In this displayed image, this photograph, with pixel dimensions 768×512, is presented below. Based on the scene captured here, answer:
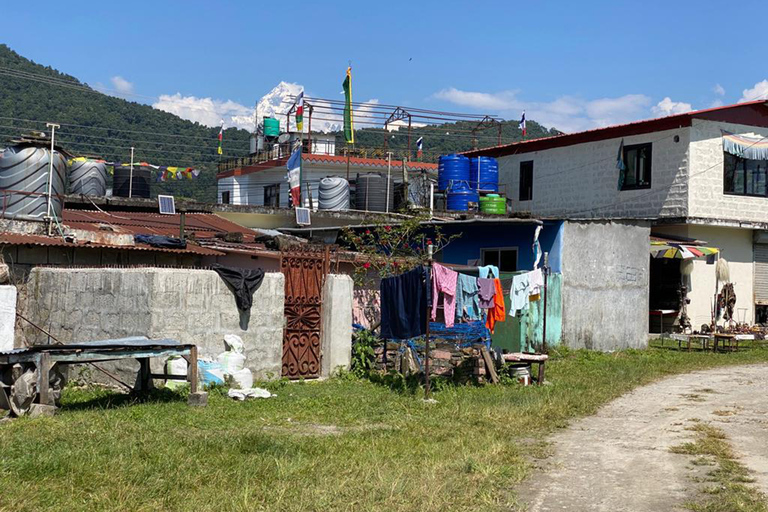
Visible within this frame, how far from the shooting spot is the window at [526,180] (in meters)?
29.5

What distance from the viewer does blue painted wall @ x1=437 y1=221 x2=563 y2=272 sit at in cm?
1972

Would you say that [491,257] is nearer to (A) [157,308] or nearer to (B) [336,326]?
(B) [336,326]

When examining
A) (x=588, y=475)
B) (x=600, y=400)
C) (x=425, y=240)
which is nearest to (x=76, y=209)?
(x=425, y=240)

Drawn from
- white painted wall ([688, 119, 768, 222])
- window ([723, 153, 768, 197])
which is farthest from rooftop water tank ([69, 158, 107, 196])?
window ([723, 153, 768, 197])

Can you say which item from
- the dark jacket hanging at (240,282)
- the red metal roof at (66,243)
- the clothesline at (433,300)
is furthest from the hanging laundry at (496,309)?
the red metal roof at (66,243)

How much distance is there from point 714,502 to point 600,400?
588 cm

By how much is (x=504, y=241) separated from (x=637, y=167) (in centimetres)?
710

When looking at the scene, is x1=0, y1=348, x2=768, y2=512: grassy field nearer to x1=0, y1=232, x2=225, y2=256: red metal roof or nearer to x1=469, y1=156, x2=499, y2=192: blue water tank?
x1=0, y1=232, x2=225, y2=256: red metal roof

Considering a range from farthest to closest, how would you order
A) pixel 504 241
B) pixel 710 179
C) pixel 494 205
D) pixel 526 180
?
pixel 526 180
pixel 494 205
pixel 710 179
pixel 504 241

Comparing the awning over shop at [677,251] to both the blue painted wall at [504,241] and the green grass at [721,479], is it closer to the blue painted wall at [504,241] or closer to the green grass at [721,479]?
the blue painted wall at [504,241]

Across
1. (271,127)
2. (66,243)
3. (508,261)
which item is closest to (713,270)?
(508,261)

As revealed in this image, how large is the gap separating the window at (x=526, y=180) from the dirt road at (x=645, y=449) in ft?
50.2

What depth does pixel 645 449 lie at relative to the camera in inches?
369

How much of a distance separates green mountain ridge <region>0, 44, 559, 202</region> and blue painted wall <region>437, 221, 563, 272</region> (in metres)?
29.1
